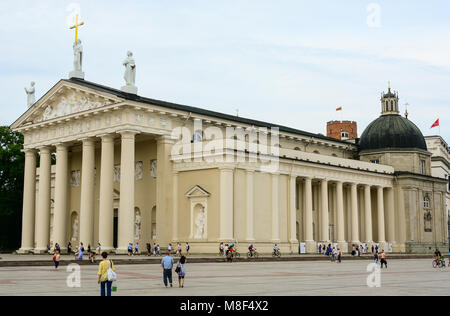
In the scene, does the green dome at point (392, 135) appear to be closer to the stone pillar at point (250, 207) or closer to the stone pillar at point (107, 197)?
the stone pillar at point (250, 207)

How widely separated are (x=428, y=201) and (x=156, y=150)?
113 feet

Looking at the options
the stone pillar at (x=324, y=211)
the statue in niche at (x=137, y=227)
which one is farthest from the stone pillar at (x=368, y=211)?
the statue in niche at (x=137, y=227)

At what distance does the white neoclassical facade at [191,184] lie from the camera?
48.9 meters

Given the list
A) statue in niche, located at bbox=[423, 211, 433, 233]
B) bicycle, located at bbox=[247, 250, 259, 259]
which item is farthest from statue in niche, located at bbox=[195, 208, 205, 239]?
statue in niche, located at bbox=[423, 211, 433, 233]

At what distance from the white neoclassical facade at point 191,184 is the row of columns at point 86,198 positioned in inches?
3.7

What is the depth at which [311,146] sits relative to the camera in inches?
2694

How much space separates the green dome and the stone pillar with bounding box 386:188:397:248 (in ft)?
22.2

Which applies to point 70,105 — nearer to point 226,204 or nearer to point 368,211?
point 226,204

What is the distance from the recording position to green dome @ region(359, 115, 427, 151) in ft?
234

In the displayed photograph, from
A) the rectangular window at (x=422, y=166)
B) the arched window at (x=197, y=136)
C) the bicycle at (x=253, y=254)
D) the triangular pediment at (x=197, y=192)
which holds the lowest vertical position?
the bicycle at (x=253, y=254)

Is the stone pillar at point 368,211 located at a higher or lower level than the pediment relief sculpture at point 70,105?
lower

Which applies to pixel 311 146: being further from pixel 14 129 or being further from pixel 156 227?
pixel 14 129

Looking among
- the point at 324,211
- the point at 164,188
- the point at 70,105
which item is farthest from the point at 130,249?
the point at 324,211
